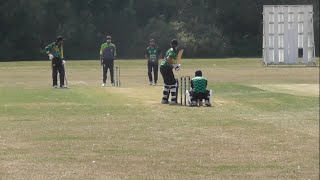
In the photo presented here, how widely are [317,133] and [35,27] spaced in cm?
6202

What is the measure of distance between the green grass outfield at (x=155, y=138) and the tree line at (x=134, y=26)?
49.9 meters

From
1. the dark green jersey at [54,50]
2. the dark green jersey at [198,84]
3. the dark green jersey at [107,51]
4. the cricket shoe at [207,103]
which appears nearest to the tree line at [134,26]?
the dark green jersey at [107,51]

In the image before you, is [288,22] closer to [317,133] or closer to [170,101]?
[170,101]

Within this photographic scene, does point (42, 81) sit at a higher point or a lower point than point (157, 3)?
lower

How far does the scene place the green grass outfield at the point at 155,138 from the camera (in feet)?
36.1

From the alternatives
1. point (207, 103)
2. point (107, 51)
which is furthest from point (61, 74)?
point (207, 103)

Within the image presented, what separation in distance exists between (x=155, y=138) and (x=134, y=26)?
67740 millimetres

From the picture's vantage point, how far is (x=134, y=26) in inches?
3221

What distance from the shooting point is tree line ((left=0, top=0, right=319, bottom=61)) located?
74875 millimetres

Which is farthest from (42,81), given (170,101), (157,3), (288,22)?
(157,3)

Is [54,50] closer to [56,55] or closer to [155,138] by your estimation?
[56,55]

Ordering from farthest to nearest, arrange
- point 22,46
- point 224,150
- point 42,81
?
1. point 22,46
2. point 42,81
3. point 224,150

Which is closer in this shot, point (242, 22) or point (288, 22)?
point (288, 22)

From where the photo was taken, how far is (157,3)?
8331 centimetres
